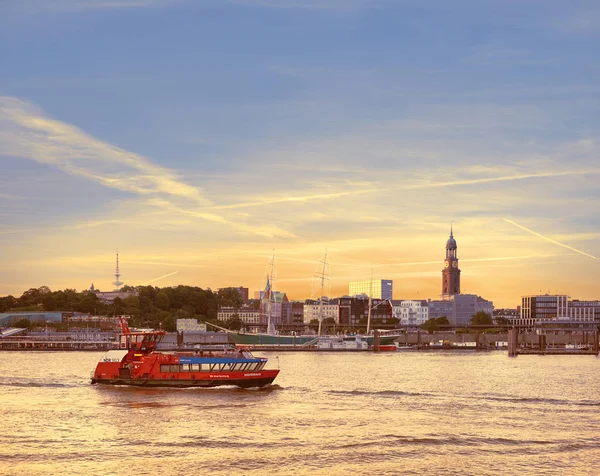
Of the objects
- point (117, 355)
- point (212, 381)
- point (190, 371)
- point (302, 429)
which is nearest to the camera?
point (302, 429)

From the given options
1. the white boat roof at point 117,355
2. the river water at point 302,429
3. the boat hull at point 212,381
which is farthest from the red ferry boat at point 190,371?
the river water at point 302,429

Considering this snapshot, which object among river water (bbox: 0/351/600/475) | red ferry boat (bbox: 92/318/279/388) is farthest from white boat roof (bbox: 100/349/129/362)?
river water (bbox: 0/351/600/475)

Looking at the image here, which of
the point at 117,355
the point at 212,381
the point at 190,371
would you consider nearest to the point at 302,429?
the point at 212,381

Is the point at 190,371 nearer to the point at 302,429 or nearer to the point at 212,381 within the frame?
the point at 212,381

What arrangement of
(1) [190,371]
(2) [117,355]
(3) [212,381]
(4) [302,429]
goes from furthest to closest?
1. (2) [117,355]
2. (1) [190,371]
3. (3) [212,381]
4. (4) [302,429]

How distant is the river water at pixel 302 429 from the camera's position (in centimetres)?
4453

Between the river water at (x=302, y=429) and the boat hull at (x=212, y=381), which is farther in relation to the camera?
the boat hull at (x=212, y=381)

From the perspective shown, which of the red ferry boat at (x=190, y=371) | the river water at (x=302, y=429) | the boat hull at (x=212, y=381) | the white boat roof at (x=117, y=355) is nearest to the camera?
the river water at (x=302, y=429)

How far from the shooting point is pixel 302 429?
55.6 metres

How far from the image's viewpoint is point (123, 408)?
66.4 m

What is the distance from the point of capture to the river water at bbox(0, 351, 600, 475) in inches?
1753

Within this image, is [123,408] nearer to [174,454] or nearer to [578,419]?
[174,454]

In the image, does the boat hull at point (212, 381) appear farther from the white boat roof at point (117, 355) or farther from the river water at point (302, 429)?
the white boat roof at point (117, 355)

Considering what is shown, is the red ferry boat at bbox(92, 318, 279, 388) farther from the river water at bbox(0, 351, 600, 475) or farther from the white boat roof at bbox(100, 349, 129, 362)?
the river water at bbox(0, 351, 600, 475)
